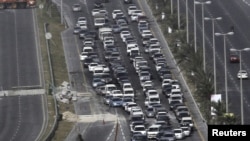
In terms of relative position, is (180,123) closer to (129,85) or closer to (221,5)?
(129,85)

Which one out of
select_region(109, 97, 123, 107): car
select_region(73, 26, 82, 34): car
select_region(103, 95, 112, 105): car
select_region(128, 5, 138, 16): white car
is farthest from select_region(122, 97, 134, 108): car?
select_region(128, 5, 138, 16): white car

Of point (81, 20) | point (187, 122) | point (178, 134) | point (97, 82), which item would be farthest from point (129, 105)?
point (81, 20)

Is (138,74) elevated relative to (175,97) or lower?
lower

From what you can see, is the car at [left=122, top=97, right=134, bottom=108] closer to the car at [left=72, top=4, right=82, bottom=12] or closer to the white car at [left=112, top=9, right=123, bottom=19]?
the white car at [left=112, top=9, right=123, bottom=19]

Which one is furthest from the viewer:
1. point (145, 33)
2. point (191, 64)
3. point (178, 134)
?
point (145, 33)

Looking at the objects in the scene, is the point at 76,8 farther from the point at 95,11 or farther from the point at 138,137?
the point at 138,137

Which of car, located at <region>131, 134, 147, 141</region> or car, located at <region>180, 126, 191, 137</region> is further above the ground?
car, located at <region>131, 134, 147, 141</region>

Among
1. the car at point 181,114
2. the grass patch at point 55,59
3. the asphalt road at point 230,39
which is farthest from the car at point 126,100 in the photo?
the car at point 181,114

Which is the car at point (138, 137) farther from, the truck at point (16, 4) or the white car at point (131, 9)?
the truck at point (16, 4)
